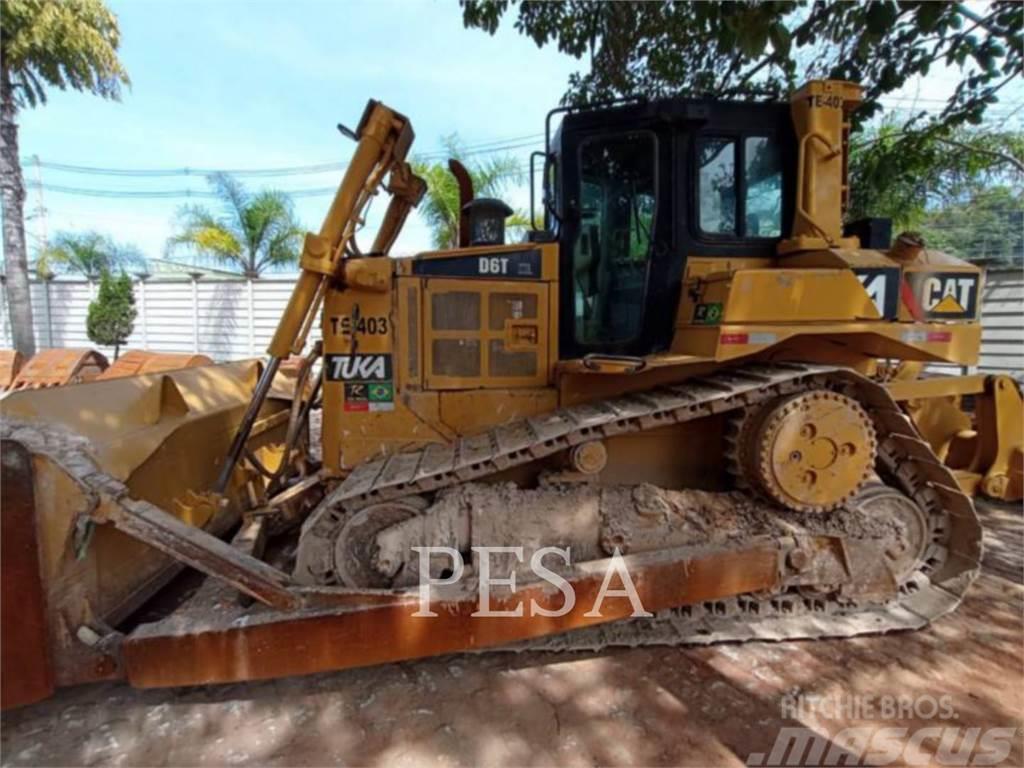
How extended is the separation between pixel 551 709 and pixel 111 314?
15872 millimetres

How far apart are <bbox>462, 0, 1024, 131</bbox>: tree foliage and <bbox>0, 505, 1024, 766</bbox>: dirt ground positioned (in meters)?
3.32

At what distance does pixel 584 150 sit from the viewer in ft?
11.0

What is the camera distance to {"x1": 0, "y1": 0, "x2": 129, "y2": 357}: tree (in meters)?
11.3

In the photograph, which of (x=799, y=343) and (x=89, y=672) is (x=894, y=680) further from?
(x=89, y=672)

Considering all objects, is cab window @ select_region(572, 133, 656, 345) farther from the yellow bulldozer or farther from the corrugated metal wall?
the corrugated metal wall

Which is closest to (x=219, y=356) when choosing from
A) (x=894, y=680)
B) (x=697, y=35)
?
(x=697, y=35)

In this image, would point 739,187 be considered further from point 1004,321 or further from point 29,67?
point 29,67

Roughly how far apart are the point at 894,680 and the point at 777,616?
54 cm

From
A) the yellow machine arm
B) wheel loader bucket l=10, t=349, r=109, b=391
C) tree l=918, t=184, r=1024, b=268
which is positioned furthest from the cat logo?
wheel loader bucket l=10, t=349, r=109, b=391

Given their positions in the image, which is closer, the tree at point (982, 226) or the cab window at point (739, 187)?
the cab window at point (739, 187)

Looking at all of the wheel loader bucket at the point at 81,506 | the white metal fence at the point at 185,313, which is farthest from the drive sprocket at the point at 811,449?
the white metal fence at the point at 185,313

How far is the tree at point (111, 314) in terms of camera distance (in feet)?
46.3

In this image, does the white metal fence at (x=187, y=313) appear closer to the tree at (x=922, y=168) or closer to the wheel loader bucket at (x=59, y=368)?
the wheel loader bucket at (x=59, y=368)

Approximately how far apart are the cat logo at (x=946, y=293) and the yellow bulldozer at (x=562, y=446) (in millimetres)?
16
